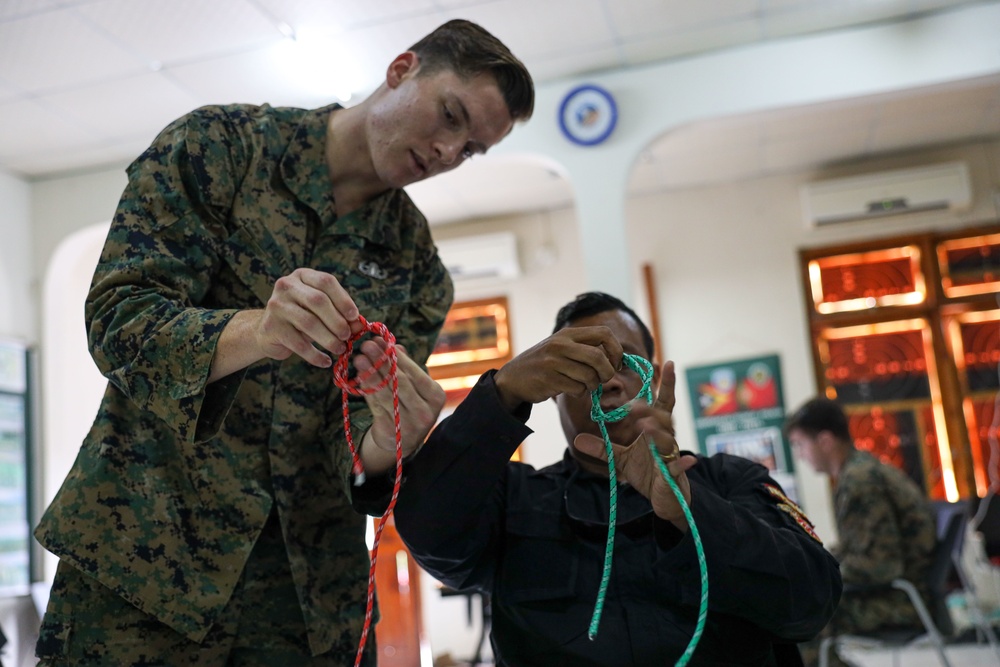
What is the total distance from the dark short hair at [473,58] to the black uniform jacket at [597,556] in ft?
1.65

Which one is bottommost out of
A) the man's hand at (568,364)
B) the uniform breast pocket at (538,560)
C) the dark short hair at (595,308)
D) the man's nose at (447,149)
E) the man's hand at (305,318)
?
the uniform breast pocket at (538,560)

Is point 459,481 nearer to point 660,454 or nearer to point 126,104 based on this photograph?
point 660,454

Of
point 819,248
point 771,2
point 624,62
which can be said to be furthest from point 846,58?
point 819,248

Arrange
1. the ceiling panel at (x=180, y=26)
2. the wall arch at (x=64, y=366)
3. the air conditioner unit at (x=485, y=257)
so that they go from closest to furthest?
the ceiling panel at (x=180, y=26)
the wall arch at (x=64, y=366)
the air conditioner unit at (x=485, y=257)

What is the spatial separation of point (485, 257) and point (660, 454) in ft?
19.2

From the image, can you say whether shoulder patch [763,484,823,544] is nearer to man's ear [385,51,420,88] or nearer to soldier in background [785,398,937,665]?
man's ear [385,51,420,88]

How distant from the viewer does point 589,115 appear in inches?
192

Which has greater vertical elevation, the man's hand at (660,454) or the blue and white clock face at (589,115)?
the blue and white clock face at (589,115)

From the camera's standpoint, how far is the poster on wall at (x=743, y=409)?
666 cm

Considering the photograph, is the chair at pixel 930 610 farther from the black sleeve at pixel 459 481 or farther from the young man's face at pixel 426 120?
the young man's face at pixel 426 120

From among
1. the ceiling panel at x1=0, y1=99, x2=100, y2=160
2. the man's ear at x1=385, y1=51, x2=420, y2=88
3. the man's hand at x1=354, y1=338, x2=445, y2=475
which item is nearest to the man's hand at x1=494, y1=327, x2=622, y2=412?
the man's hand at x1=354, y1=338, x2=445, y2=475

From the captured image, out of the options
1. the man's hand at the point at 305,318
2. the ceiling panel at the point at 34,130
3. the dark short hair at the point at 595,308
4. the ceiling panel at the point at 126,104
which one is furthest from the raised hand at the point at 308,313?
the ceiling panel at the point at 34,130

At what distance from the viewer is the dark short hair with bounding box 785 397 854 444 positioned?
13.5 ft

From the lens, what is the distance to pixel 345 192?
58.7 inches
